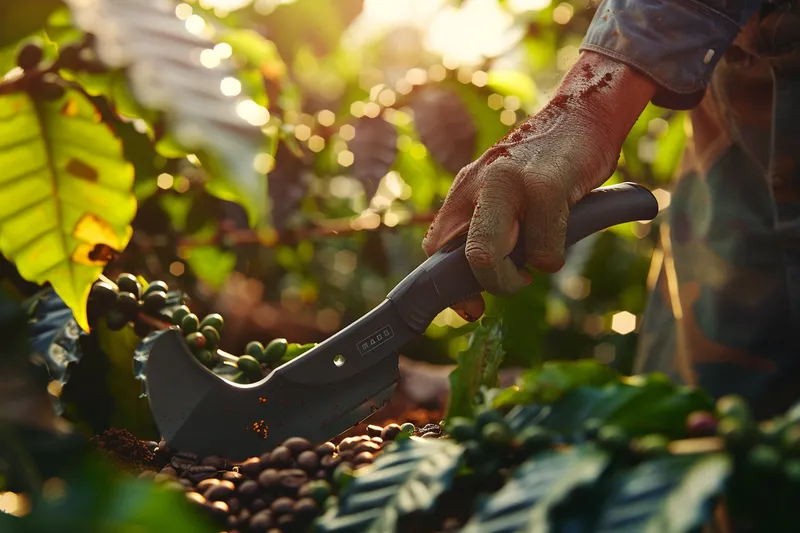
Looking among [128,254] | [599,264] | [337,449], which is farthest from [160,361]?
[599,264]

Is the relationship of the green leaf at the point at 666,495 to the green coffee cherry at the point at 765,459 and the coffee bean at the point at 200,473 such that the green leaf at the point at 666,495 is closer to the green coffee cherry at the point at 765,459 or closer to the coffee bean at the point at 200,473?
the green coffee cherry at the point at 765,459

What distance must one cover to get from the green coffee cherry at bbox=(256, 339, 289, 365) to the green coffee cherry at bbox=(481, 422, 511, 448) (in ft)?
1.33

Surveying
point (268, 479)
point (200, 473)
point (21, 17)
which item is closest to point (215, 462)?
point (200, 473)

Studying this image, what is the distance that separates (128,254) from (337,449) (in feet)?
2.07

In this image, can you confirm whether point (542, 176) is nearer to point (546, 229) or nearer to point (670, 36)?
point (546, 229)

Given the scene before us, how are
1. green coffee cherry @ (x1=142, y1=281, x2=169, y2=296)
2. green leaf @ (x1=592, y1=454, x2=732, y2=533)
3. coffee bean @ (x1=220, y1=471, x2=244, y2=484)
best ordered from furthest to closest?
green coffee cherry @ (x1=142, y1=281, x2=169, y2=296) < coffee bean @ (x1=220, y1=471, x2=244, y2=484) < green leaf @ (x1=592, y1=454, x2=732, y2=533)

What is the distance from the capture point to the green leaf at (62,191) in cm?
73

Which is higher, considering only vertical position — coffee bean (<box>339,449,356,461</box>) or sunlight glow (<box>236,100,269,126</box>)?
sunlight glow (<box>236,100,269,126</box>)

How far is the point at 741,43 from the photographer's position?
1.17 m

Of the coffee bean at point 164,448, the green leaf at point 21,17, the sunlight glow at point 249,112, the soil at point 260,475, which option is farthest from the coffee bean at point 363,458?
the green leaf at point 21,17

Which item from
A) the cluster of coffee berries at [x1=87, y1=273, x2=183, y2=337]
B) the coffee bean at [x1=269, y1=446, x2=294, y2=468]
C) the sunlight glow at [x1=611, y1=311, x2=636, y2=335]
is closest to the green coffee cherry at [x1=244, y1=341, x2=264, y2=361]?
the cluster of coffee berries at [x1=87, y1=273, x2=183, y2=337]

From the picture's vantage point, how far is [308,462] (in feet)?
2.29

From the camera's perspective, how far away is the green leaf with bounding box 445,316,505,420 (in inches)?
29.8

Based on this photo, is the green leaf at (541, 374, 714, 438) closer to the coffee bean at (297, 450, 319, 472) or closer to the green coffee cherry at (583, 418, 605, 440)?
the green coffee cherry at (583, 418, 605, 440)
